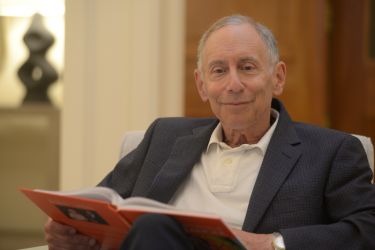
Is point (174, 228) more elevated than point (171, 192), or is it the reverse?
point (174, 228)

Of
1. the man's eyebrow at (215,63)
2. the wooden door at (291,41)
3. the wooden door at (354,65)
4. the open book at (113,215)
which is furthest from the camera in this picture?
the wooden door at (354,65)

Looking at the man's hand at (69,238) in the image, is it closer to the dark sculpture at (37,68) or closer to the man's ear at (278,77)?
the man's ear at (278,77)

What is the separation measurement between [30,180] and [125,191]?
1649mm

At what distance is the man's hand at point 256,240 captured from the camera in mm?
1021

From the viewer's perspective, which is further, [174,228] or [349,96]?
[349,96]

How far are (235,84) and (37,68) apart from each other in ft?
6.40

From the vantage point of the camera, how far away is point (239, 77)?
4.35 ft

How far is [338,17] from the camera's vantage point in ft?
9.04

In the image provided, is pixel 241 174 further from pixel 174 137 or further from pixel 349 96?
pixel 349 96

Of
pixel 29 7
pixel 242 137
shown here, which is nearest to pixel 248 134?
pixel 242 137

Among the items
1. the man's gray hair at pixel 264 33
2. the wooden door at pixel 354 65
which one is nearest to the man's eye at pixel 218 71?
the man's gray hair at pixel 264 33

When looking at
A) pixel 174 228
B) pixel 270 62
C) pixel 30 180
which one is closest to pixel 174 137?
pixel 270 62

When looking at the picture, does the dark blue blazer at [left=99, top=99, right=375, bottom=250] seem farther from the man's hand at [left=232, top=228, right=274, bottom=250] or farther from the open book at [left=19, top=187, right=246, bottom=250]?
the open book at [left=19, top=187, right=246, bottom=250]

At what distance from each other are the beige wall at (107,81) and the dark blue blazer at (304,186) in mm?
1057
